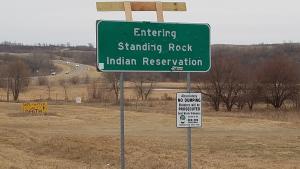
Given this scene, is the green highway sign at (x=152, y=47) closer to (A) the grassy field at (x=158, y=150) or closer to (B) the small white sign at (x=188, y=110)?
(B) the small white sign at (x=188, y=110)

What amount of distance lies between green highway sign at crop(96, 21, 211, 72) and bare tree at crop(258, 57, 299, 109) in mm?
63245

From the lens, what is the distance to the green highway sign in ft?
21.4

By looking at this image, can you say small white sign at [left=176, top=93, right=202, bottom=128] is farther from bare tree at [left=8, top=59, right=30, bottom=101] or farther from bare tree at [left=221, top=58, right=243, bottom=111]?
bare tree at [left=8, top=59, right=30, bottom=101]

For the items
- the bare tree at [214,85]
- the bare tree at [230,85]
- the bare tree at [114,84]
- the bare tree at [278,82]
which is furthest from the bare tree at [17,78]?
the bare tree at [278,82]

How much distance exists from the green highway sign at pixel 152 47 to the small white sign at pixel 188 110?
366 mm

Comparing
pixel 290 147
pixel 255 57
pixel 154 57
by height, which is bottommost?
pixel 290 147

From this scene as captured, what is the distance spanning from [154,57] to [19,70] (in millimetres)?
92238

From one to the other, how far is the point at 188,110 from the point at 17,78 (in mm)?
90125

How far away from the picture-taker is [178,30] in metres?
6.88

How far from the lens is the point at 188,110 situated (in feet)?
23.1

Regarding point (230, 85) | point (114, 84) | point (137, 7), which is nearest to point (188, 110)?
Result: point (137, 7)

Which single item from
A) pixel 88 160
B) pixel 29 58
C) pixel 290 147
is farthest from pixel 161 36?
pixel 29 58

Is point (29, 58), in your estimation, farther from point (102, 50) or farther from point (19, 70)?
point (102, 50)

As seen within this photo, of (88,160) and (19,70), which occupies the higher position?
(19,70)
